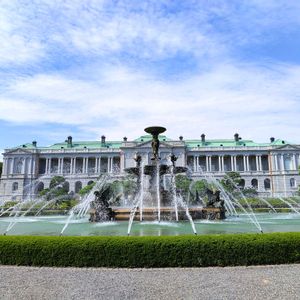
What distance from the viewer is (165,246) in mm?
9023

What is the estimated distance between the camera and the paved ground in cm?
679

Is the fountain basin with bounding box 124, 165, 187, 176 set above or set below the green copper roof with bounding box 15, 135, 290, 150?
below

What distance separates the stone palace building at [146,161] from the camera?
88125 millimetres

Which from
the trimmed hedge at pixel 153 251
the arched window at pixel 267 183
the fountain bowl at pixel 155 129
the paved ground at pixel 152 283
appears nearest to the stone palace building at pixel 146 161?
the arched window at pixel 267 183

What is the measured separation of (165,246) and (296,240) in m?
3.76

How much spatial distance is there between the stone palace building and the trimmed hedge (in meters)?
→ 77.5

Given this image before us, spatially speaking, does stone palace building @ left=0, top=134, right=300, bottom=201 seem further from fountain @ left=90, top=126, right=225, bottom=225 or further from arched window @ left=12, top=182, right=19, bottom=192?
fountain @ left=90, top=126, right=225, bottom=225

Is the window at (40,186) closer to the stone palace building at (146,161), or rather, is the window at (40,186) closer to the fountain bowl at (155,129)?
the stone palace building at (146,161)

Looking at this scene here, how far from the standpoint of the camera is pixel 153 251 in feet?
29.6

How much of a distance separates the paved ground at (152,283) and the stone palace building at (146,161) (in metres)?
78.6

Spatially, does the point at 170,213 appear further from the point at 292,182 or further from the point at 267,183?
the point at 267,183

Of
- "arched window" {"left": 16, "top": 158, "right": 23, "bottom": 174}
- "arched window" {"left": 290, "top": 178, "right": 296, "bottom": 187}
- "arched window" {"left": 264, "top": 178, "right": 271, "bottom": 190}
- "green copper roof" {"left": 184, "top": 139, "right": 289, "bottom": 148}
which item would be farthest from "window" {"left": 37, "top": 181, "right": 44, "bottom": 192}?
"arched window" {"left": 290, "top": 178, "right": 296, "bottom": 187}

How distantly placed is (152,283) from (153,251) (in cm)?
152

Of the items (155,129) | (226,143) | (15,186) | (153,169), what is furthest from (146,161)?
(153,169)
